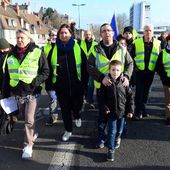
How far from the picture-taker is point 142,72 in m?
5.96

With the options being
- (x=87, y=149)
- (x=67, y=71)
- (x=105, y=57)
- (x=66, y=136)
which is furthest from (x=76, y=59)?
(x=87, y=149)

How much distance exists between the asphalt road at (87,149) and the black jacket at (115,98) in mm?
692

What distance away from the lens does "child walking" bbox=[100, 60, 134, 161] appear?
13.7 feet

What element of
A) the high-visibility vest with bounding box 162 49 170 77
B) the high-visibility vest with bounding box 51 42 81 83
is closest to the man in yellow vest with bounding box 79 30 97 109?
the high-visibility vest with bounding box 162 49 170 77

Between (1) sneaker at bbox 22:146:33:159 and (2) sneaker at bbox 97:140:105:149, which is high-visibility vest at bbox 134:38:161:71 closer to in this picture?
(2) sneaker at bbox 97:140:105:149

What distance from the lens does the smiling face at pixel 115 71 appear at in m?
4.14

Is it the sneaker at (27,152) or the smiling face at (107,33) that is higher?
the smiling face at (107,33)

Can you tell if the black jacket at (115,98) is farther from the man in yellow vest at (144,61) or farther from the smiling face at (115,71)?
the man in yellow vest at (144,61)

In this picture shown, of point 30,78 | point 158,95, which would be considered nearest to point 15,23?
point 158,95

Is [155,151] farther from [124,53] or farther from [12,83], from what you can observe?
[12,83]

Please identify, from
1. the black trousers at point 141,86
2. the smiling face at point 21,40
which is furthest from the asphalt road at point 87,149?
the smiling face at point 21,40

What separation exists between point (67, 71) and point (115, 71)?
1028 millimetres

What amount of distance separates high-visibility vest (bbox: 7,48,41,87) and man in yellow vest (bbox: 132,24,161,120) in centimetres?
235

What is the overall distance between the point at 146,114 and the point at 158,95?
2.55 meters
